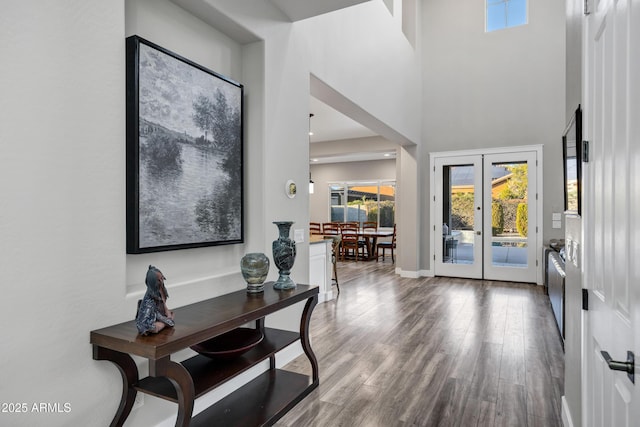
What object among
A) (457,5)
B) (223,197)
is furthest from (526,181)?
(223,197)

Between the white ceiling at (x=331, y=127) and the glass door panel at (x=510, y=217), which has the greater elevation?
the white ceiling at (x=331, y=127)

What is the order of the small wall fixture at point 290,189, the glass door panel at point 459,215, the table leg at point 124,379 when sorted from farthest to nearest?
the glass door panel at point 459,215 < the small wall fixture at point 290,189 < the table leg at point 124,379

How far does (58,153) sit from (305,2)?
197 cm

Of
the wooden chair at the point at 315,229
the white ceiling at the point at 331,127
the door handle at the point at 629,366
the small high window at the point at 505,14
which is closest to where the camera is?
the door handle at the point at 629,366

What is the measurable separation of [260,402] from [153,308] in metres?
1.08

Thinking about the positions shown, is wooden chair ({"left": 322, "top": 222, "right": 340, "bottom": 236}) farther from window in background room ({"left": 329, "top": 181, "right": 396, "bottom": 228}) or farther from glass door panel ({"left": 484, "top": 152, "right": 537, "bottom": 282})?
glass door panel ({"left": 484, "top": 152, "right": 537, "bottom": 282})

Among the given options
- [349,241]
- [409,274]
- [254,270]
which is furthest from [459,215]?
[254,270]

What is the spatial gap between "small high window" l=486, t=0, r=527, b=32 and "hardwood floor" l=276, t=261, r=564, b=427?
15.4ft

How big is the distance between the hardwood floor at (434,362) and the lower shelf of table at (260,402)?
89mm

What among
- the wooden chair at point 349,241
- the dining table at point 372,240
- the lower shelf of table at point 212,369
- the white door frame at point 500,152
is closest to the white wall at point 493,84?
the white door frame at point 500,152

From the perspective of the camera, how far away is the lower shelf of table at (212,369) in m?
1.71

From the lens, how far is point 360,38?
4.38 metres

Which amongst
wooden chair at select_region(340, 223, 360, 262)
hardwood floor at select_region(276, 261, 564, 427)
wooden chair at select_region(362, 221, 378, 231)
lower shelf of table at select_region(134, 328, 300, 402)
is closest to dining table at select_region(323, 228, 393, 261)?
wooden chair at select_region(340, 223, 360, 262)

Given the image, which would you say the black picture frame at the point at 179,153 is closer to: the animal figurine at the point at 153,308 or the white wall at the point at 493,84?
the animal figurine at the point at 153,308
